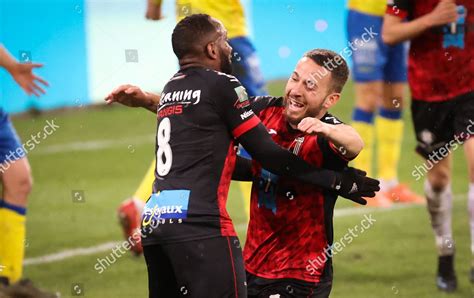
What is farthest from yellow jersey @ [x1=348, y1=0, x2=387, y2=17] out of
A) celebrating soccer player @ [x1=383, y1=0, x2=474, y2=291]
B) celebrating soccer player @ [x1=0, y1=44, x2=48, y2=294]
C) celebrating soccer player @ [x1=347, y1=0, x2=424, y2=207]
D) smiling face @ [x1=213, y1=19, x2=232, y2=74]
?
smiling face @ [x1=213, y1=19, x2=232, y2=74]

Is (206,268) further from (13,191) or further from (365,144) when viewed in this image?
(365,144)

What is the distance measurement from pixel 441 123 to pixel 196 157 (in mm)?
2418

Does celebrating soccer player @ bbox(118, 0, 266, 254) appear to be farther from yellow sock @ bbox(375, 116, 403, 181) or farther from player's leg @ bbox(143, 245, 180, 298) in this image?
player's leg @ bbox(143, 245, 180, 298)

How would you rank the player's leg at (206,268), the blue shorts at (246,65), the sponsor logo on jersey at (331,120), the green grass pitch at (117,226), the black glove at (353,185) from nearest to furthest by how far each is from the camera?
1. the player's leg at (206,268)
2. the black glove at (353,185)
3. the sponsor logo on jersey at (331,120)
4. the green grass pitch at (117,226)
5. the blue shorts at (246,65)

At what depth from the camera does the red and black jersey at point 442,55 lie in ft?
17.8

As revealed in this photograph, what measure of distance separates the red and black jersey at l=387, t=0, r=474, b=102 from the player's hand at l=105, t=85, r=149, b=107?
2.04 m

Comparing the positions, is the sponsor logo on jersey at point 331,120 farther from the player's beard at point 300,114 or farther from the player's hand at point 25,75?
the player's hand at point 25,75

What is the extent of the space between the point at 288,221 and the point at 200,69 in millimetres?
696

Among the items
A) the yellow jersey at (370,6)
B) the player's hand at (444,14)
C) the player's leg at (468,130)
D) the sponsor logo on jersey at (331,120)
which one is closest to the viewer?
the sponsor logo on jersey at (331,120)

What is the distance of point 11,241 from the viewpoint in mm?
5461

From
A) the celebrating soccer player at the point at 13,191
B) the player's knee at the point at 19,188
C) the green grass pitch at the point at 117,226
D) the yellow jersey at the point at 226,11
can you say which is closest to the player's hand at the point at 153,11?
the yellow jersey at the point at 226,11

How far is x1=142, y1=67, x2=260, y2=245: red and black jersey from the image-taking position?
3461mm

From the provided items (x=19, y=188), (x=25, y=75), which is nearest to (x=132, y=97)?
(x=25, y=75)

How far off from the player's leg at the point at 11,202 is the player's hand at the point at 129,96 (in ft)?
5.19
